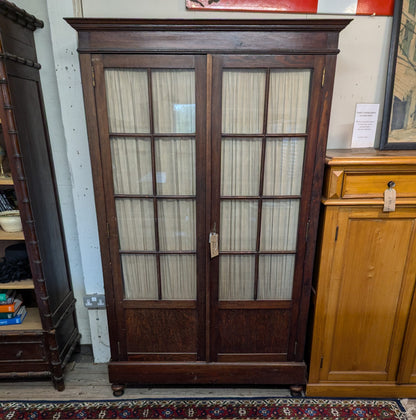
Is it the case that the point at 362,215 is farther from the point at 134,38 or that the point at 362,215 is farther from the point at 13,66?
the point at 13,66

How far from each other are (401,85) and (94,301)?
222 cm

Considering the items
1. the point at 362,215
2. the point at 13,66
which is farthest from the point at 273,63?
the point at 13,66

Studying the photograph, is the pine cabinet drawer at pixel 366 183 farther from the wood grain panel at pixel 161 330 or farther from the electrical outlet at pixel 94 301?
the electrical outlet at pixel 94 301

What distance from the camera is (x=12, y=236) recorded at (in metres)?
1.66

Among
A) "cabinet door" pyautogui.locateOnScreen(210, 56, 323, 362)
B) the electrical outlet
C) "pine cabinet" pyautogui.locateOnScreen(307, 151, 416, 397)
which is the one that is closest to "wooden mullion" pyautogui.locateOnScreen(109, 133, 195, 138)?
"cabinet door" pyautogui.locateOnScreen(210, 56, 323, 362)

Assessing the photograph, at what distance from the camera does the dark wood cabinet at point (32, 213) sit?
1.46 metres

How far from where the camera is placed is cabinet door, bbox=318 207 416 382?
1.53 meters

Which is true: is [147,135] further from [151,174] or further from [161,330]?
[161,330]

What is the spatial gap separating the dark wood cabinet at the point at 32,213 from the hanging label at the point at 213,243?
915 mm

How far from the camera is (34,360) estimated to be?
5.82ft

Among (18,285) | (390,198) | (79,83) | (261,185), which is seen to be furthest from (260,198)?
(18,285)

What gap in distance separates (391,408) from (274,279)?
3.27ft

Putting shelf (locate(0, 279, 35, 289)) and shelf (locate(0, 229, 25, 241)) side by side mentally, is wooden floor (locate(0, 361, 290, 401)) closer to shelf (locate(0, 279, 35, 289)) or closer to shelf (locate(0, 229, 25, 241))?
shelf (locate(0, 279, 35, 289))

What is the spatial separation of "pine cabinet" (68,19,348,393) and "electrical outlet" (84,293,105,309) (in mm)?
308
